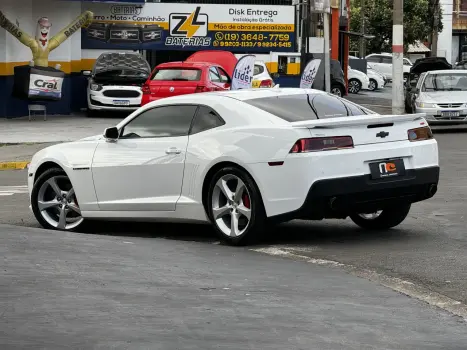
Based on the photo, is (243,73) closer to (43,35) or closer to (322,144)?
(43,35)

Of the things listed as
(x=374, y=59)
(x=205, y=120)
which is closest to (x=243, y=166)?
(x=205, y=120)

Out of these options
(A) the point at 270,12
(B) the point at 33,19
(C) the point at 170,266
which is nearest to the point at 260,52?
(A) the point at 270,12

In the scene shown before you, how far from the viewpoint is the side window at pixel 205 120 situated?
11172 mm

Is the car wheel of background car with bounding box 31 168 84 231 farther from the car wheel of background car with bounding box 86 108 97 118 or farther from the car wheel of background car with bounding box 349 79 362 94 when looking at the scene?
the car wheel of background car with bounding box 349 79 362 94

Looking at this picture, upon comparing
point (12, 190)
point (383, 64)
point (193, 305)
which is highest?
point (383, 64)

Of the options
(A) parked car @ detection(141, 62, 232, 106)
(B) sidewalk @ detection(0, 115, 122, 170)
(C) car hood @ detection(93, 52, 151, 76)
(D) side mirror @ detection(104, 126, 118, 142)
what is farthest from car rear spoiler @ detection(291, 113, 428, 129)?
(C) car hood @ detection(93, 52, 151, 76)

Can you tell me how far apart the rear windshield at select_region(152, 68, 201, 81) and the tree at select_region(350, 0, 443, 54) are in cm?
5222

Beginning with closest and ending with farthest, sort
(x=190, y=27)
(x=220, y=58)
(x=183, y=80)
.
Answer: (x=183, y=80) < (x=220, y=58) < (x=190, y=27)

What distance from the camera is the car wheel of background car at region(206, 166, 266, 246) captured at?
10500 mm

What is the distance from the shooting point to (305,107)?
11172 millimetres

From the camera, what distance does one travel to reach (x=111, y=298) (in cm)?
748

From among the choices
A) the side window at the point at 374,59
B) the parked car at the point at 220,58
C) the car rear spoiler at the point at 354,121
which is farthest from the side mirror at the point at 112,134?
the side window at the point at 374,59

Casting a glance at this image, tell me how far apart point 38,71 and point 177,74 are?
3.99 metres

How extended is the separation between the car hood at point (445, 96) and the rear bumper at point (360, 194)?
17995 mm
